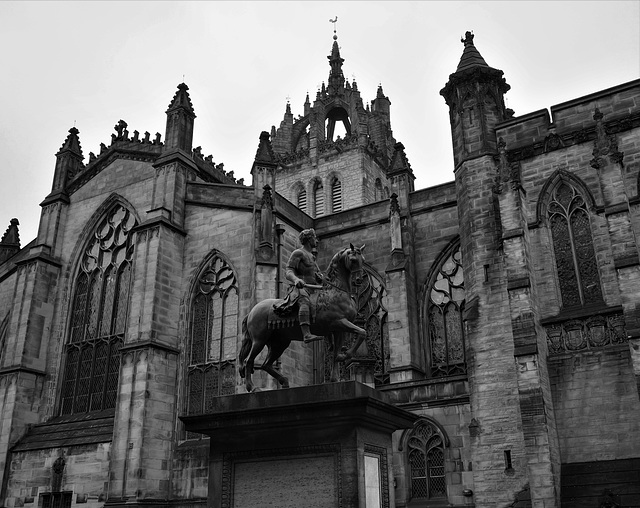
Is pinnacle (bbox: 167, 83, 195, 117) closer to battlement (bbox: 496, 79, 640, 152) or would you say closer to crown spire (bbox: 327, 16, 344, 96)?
battlement (bbox: 496, 79, 640, 152)

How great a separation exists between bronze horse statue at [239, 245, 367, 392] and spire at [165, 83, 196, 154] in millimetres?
17210

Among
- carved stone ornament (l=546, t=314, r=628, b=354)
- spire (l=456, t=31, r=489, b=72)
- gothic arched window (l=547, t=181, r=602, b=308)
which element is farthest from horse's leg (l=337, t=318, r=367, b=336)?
spire (l=456, t=31, r=489, b=72)

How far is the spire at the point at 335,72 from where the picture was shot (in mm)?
50281

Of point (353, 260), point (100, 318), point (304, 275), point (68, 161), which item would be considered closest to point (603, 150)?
point (353, 260)

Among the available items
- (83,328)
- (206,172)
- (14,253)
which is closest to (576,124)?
(206,172)

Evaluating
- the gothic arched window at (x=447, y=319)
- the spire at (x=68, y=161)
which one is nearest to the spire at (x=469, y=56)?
the gothic arched window at (x=447, y=319)

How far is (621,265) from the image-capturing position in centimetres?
1611

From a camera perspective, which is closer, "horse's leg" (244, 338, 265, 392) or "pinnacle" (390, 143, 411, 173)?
"horse's leg" (244, 338, 265, 392)

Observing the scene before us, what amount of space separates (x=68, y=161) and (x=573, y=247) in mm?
21720

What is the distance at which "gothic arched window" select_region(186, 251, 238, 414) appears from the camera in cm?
2272

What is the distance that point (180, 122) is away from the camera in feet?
87.4

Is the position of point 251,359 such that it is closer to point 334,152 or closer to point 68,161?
point 68,161

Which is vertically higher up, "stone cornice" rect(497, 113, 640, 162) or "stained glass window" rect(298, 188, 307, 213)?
"stained glass window" rect(298, 188, 307, 213)

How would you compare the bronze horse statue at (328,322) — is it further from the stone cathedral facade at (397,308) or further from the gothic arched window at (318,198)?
the gothic arched window at (318,198)
